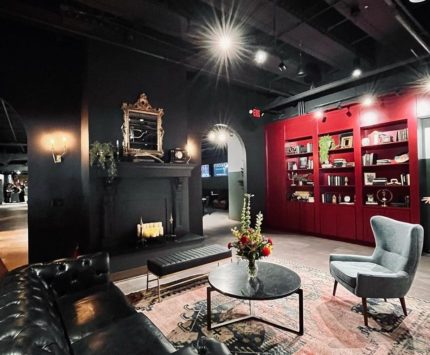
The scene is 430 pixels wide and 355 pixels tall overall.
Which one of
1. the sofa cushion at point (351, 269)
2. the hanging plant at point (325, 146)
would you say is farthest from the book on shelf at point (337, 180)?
the sofa cushion at point (351, 269)

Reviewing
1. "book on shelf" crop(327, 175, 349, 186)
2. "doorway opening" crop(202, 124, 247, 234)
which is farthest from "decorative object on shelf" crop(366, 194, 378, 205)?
"doorway opening" crop(202, 124, 247, 234)

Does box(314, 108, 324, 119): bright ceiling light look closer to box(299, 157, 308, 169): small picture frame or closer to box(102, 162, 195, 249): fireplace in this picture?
box(299, 157, 308, 169): small picture frame

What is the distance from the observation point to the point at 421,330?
229cm

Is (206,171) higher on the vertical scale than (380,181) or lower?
higher

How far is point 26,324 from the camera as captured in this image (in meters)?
1.08

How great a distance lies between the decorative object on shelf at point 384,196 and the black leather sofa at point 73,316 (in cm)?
503

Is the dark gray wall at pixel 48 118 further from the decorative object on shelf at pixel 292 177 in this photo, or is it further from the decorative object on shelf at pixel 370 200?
the decorative object on shelf at pixel 370 200

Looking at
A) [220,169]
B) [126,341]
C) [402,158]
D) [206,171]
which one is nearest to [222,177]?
[220,169]

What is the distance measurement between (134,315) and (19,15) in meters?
4.04

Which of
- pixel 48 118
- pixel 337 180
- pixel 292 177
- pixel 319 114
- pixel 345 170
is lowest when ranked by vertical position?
pixel 337 180

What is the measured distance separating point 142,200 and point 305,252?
323 centimetres

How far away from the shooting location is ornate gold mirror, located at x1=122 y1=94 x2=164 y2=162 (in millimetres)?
4344

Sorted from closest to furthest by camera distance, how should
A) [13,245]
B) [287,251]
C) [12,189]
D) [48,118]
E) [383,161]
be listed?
[48,118] < [287,251] < [383,161] < [13,245] < [12,189]

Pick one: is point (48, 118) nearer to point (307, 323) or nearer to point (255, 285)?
point (255, 285)
